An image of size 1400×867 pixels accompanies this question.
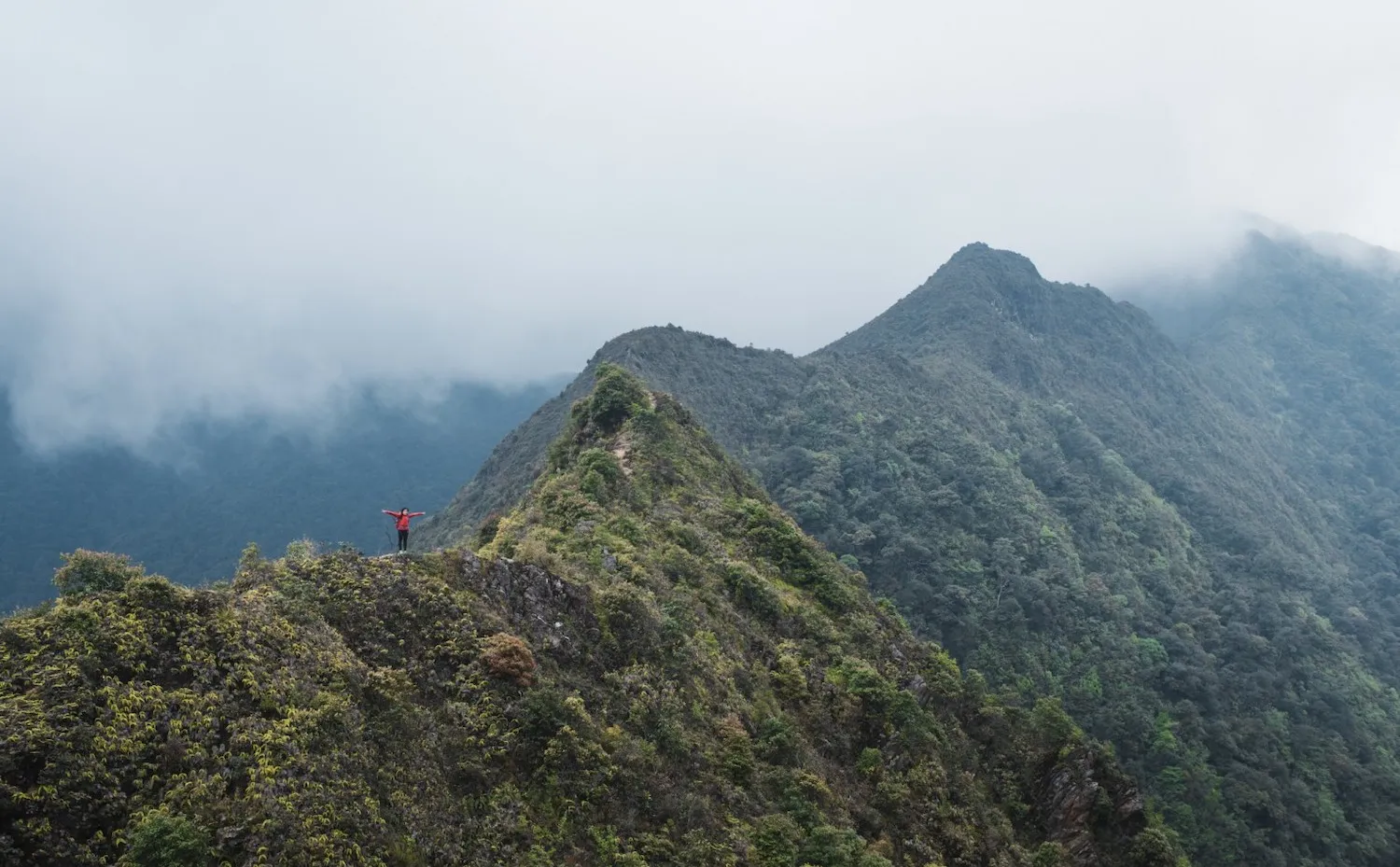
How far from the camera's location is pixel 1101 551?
265 ft

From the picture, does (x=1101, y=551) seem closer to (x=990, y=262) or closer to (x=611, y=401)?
(x=611, y=401)


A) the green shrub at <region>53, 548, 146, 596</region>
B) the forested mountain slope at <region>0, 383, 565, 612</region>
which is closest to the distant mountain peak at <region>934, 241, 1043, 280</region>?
the forested mountain slope at <region>0, 383, 565, 612</region>

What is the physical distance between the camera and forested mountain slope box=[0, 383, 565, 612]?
105188mm

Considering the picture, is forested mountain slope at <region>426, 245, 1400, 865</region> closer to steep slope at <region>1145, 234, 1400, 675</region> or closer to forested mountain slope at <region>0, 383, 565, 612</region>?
Answer: steep slope at <region>1145, 234, 1400, 675</region>

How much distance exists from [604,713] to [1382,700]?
83673mm

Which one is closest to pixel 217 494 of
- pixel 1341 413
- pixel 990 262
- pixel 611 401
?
pixel 611 401

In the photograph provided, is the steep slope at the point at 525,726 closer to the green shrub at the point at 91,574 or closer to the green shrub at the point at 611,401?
the green shrub at the point at 91,574

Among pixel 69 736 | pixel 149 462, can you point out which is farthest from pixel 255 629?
pixel 149 462

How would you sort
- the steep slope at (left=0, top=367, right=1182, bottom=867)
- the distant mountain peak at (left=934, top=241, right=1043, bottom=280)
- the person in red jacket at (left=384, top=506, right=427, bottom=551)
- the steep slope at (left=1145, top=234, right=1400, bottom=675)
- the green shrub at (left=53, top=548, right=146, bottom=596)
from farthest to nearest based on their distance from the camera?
the distant mountain peak at (left=934, top=241, right=1043, bottom=280) < the steep slope at (left=1145, top=234, right=1400, bottom=675) < the person in red jacket at (left=384, top=506, right=427, bottom=551) < the green shrub at (left=53, top=548, right=146, bottom=596) < the steep slope at (left=0, top=367, right=1182, bottom=867)

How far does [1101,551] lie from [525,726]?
81480mm

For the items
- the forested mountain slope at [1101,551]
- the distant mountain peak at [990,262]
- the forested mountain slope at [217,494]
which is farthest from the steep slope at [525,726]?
the distant mountain peak at [990,262]

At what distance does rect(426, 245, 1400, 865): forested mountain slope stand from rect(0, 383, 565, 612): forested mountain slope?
163 ft

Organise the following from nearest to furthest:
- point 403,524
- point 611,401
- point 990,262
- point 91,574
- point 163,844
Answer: point 163,844 → point 91,574 → point 403,524 → point 611,401 → point 990,262

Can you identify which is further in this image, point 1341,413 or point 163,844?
point 1341,413
